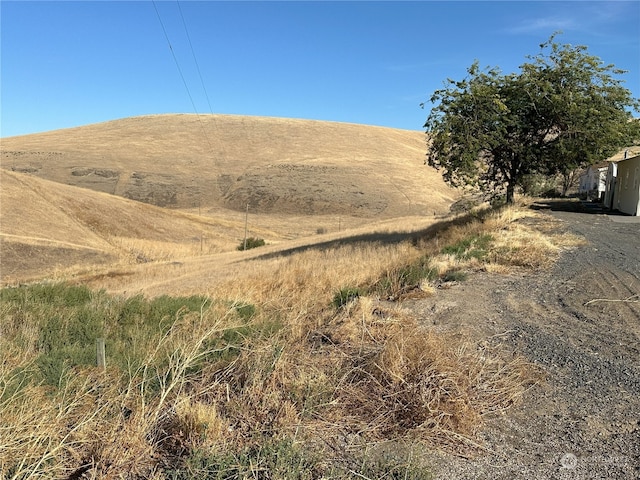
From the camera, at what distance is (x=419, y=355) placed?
579cm

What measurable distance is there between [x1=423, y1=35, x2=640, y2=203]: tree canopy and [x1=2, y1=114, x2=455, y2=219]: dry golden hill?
165 ft

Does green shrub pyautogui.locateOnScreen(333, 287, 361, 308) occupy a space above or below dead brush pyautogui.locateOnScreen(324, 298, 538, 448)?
below

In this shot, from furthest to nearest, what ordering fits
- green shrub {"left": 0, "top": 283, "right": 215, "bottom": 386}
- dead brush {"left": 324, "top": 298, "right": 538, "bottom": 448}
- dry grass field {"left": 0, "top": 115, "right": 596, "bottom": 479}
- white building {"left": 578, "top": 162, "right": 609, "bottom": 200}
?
1. white building {"left": 578, "top": 162, "right": 609, "bottom": 200}
2. green shrub {"left": 0, "top": 283, "right": 215, "bottom": 386}
3. dead brush {"left": 324, "top": 298, "right": 538, "bottom": 448}
4. dry grass field {"left": 0, "top": 115, "right": 596, "bottom": 479}

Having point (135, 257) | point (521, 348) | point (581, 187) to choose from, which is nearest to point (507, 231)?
Answer: point (521, 348)

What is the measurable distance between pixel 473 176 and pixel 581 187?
150 feet


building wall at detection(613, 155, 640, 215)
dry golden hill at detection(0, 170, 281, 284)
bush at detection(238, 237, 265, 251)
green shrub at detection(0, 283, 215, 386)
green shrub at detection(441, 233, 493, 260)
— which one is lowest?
bush at detection(238, 237, 265, 251)

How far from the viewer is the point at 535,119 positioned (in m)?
25.3

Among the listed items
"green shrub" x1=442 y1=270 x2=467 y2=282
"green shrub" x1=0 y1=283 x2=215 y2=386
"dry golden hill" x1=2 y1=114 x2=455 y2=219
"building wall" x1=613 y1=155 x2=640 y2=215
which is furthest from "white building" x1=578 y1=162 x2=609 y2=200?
"green shrub" x1=0 y1=283 x2=215 y2=386

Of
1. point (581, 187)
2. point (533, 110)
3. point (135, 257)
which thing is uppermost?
point (533, 110)

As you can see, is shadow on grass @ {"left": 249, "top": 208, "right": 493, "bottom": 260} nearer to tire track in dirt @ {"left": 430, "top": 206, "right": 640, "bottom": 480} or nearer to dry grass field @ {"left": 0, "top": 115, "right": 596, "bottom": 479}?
dry grass field @ {"left": 0, "top": 115, "right": 596, "bottom": 479}

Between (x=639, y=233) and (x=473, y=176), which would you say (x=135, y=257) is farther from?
(x=639, y=233)

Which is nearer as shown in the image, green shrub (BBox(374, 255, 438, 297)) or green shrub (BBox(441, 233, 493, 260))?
green shrub (BBox(374, 255, 438, 297))

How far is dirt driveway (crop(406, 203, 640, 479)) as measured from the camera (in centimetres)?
441

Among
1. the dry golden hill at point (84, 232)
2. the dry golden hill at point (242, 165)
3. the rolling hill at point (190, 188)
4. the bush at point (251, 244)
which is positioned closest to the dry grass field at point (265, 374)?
the dry golden hill at point (84, 232)
